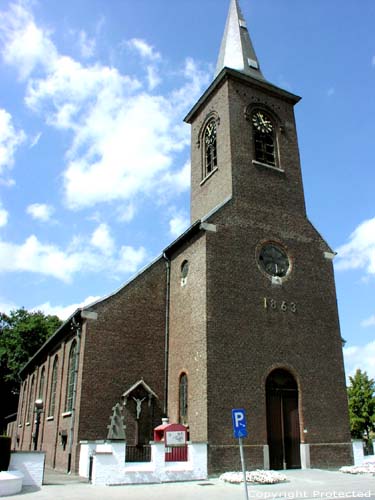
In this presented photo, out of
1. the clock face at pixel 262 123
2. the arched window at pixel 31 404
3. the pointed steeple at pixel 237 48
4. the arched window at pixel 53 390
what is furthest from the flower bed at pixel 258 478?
the arched window at pixel 31 404

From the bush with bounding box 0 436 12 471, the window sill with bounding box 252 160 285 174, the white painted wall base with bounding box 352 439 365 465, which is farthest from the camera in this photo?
the window sill with bounding box 252 160 285 174

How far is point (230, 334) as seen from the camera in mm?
19172

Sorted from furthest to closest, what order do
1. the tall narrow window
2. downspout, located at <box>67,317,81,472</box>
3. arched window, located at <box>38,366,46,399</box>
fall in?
arched window, located at <box>38,366,46,399</box> → the tall narrow window → downspout, located at <box>67,317,81,472</box>

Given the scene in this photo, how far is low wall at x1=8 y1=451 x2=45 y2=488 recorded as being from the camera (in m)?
14.9

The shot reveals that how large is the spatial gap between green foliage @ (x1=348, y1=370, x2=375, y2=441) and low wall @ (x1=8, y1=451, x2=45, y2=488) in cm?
3164

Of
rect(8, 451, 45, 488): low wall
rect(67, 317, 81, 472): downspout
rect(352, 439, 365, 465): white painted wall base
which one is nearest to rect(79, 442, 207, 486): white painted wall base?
rect(8, 451, 45, 488): low wall

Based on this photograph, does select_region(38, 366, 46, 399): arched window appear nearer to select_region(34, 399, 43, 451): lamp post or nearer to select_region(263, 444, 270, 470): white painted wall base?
select_region(34, 399, 43, 451): lamp post

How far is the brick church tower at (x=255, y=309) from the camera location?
18.5 m

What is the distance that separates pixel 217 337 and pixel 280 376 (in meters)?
3.30

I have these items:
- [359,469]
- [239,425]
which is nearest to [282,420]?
[359,469]

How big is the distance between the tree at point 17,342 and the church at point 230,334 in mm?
21806

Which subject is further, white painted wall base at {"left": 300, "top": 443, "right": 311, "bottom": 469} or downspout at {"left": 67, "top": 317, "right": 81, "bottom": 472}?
downspout at {"left": 67, "top": 317, "right": 81, "bottom": 472}

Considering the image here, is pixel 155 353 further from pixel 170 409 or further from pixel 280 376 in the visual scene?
pixel 280 376

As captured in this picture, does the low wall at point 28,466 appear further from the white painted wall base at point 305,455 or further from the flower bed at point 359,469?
the flower bed at point 359,469
